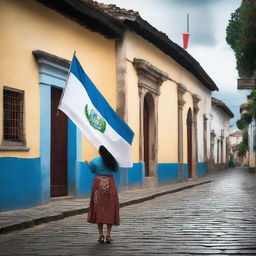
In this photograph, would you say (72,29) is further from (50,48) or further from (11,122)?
(11,122)

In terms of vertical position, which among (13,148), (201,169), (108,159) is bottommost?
(201,169)

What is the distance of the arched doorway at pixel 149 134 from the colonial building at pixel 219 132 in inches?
552

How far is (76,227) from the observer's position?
8.28 meters

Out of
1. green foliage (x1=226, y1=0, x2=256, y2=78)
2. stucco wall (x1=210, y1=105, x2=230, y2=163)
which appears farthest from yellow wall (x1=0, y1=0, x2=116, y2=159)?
stucco wall (x1=210, y1=105, x2=230, y2=163)

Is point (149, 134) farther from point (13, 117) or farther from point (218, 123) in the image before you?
point (218, 123)

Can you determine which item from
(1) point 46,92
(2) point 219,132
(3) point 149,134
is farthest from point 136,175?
(2) point 219,132

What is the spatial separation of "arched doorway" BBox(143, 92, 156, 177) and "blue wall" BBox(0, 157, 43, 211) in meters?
7.90

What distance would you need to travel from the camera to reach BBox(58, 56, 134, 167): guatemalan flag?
22.8ft

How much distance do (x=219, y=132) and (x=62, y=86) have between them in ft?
93.6

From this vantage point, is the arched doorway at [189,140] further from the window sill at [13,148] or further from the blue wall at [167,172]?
the window sill at [13,148]

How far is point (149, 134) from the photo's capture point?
62.2 feet

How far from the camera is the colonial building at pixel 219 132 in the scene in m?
35.8

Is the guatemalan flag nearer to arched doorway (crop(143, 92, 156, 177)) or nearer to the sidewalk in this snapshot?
the sidewalk

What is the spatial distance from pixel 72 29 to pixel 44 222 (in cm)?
569
